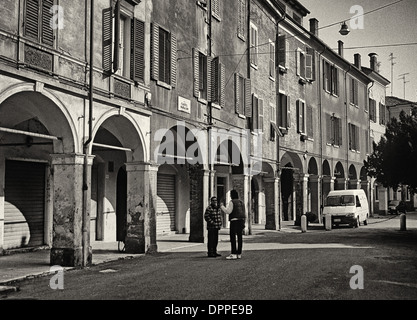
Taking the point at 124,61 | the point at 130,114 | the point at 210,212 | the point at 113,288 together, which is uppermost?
the point at 124,61

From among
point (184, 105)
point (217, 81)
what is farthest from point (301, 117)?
point (184, 105)

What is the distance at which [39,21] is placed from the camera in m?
11.3

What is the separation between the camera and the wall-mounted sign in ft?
57.6

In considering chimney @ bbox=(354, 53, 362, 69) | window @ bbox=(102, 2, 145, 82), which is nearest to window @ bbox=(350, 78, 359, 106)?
chimney @ bbox=(354, 53, 362, 69)

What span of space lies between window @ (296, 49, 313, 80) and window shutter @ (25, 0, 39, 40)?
2077 centimetres

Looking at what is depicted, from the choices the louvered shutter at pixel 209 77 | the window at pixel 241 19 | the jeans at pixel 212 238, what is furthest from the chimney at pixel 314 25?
the jeans at pixel 212 238

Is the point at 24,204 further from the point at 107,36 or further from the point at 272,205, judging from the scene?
the point at 272,205

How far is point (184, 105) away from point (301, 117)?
13.4 m

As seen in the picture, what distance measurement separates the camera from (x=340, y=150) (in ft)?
119

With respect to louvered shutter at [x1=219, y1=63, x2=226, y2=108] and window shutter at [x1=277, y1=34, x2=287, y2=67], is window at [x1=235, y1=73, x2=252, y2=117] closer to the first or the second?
louvered shutter at [x1=219, y1=63, x2=226, y2=108]

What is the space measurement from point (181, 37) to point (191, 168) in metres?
4.59
